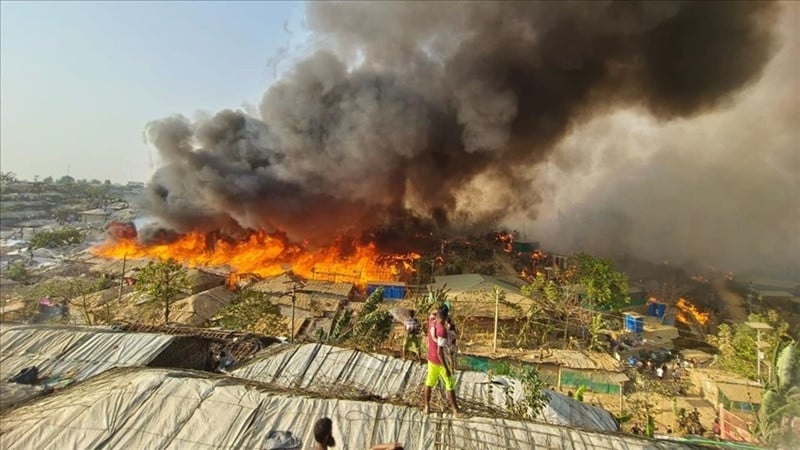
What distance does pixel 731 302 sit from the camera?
25.7m

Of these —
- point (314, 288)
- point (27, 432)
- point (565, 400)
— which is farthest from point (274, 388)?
point (314, 288)

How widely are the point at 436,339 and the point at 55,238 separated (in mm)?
36408

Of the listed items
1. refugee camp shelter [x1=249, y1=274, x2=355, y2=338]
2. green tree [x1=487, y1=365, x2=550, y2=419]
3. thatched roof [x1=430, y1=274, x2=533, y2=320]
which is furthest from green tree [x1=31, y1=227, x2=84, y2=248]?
green tree [x1=487, y1=365, x2=550, y2=419]

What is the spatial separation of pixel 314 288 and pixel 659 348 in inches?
605

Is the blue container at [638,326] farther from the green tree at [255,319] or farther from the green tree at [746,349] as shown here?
the green tree at [255,319]

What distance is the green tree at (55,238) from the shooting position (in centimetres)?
3047

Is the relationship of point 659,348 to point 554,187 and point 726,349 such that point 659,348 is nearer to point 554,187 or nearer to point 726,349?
point 726,349

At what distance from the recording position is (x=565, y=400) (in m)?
6.01

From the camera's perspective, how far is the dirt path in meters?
23.8

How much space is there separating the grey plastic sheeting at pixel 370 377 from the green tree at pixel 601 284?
46.4 ft

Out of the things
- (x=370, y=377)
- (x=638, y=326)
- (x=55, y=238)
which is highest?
(x=370, y=377)

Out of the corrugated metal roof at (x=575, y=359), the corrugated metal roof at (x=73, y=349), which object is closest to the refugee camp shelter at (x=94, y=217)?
the corrugated metal roof at (x=73, y=349)

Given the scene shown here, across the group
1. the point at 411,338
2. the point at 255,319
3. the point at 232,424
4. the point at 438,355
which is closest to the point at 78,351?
the point at 232,424

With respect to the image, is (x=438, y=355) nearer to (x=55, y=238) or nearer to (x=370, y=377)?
(x=370, y=377)
